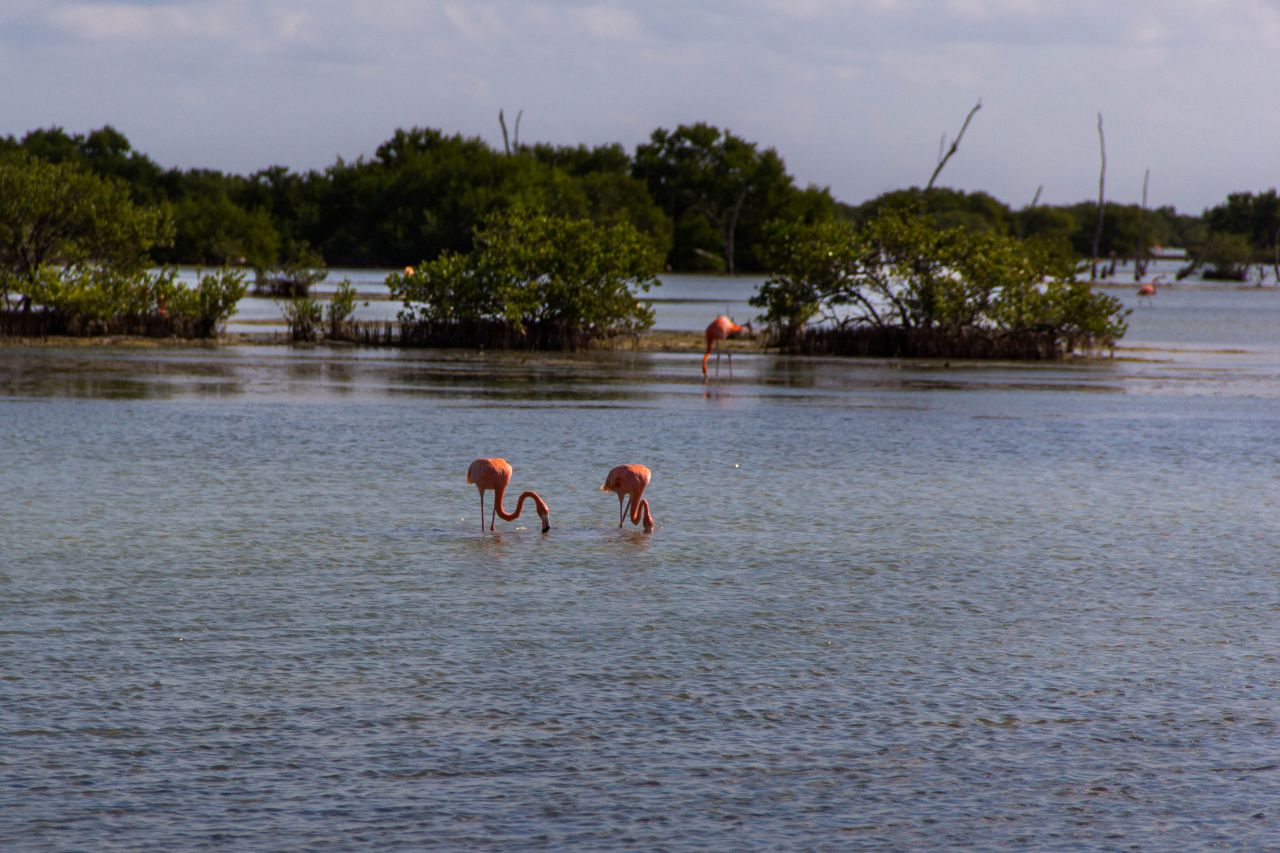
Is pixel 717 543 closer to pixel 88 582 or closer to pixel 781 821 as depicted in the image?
pixel 88 582

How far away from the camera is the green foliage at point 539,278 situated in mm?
37312

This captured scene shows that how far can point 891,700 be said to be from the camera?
7.66 metres

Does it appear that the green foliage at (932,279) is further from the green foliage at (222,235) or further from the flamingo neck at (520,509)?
the green foliage at (222,235)

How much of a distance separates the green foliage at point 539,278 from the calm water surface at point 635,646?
61.6ft

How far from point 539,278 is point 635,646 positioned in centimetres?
3002

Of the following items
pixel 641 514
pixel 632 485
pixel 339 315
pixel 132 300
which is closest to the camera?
pixel 632 485

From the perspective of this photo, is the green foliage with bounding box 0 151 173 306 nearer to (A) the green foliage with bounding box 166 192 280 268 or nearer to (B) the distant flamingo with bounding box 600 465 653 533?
(B) the distant flamingo with bounding box 600 465 653 533

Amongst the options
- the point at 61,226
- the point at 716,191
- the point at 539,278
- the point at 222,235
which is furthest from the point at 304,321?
the point at 716,191

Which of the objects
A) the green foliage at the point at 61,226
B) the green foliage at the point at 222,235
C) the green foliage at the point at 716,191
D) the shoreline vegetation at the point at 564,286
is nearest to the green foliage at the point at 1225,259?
the green foliage at the point at 716,191

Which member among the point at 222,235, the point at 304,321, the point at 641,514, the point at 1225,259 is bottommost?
the point at 641,514

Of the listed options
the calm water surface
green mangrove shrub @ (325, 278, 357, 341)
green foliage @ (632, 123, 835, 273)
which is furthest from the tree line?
the calm water surface

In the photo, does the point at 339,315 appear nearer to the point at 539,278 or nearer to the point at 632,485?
the point at 539,278

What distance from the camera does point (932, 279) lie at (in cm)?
3700

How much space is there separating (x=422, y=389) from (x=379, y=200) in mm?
85631
